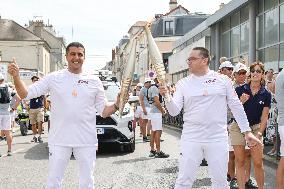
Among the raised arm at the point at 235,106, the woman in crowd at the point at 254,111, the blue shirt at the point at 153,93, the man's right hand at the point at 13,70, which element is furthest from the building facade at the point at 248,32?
the man's right hand at the point at 13,70

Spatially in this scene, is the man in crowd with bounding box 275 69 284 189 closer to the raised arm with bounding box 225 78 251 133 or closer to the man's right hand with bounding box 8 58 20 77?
the raised arm with bounding box 225 78 251 133

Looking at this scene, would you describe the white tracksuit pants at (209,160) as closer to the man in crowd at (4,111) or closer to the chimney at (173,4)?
the man in crowd at (4,111)

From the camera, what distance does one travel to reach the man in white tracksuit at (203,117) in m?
5.86

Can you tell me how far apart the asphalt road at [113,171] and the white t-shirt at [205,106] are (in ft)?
8.64

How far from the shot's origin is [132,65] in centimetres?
598

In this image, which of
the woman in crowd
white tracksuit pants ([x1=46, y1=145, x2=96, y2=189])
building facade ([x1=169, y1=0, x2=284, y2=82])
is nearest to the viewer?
white tracksuit pants ([x1=46, y1=145, x2=96, y2=189])

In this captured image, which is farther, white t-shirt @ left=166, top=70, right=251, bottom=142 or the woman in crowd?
the woman in crowd

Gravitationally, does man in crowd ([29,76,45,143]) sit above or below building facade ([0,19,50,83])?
below

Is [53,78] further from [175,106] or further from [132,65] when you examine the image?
[175,106]

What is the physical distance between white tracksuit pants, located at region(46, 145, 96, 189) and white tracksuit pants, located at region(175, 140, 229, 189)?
38.2 inches

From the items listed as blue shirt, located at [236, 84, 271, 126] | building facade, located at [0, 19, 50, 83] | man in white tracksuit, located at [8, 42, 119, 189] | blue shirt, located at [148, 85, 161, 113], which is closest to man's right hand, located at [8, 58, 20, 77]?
man in white tracksuit, located at [8, 42, 119, 189]

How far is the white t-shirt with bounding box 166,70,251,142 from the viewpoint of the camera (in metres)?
5.89

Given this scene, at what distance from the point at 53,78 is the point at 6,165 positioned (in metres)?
5.72

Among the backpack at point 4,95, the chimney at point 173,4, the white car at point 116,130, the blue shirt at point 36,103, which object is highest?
the chimney at point 173,4
